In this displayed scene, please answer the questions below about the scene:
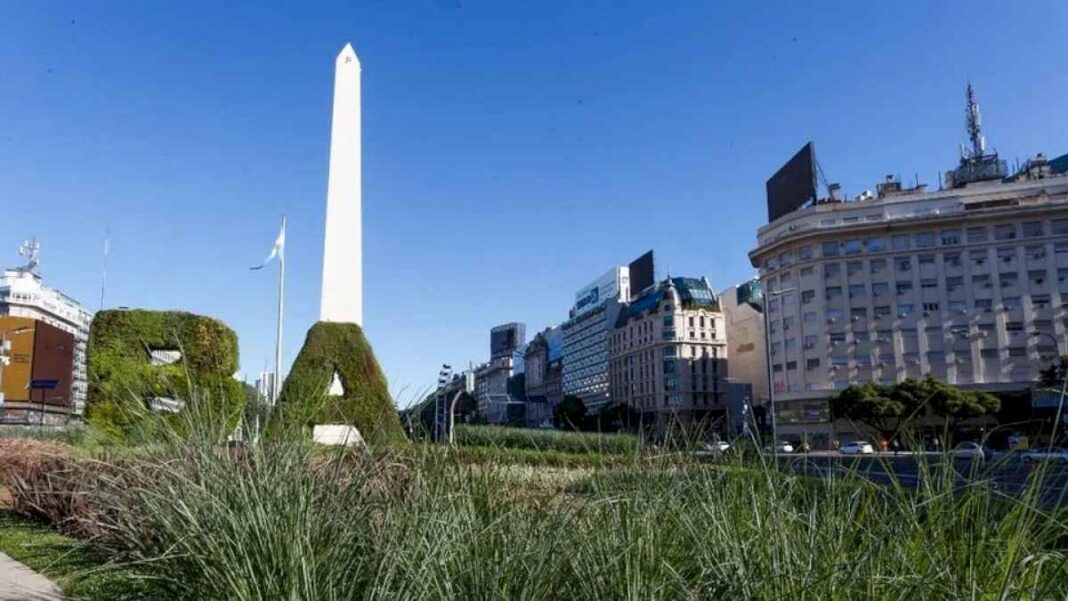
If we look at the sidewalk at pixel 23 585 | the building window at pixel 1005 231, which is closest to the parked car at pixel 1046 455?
the sidewalk at pixel 23 585

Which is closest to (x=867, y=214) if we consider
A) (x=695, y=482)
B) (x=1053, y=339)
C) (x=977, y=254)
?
(x=977, y=254)

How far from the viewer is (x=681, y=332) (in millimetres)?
89562

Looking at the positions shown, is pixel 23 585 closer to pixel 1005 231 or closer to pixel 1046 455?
pixel 1046 455

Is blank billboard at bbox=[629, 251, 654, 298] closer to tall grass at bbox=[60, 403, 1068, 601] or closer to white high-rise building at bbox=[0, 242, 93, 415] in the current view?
white high-rise building at bbox=[0, 242, 93, 415]

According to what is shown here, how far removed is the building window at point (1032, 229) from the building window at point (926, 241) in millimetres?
6572

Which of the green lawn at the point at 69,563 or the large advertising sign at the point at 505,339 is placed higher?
the large advertising sign at the point at 505,339

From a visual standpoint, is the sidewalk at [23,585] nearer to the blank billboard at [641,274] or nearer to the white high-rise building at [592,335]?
the blank billboard at [641,274]

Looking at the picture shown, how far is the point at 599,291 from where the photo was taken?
13488 centimetres

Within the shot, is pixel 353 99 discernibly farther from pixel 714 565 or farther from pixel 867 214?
pixel 867 214

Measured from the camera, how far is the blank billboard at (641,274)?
10344 cm

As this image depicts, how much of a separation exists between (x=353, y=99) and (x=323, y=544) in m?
18.9

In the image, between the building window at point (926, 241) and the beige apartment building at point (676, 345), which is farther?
the beige apartment building at point (676, 345)

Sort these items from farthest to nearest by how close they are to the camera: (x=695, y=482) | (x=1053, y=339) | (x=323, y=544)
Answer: (x=1053, y=339), (x=695, y=482), (x=323, y=544)

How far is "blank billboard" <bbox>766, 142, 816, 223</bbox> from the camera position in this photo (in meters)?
67.6
